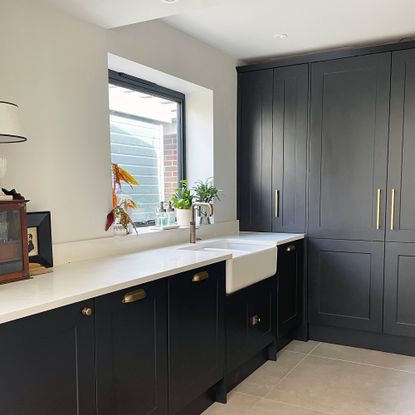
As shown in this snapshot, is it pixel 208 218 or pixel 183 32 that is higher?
pixel 183 32

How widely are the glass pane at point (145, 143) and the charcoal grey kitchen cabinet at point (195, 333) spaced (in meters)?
0.99

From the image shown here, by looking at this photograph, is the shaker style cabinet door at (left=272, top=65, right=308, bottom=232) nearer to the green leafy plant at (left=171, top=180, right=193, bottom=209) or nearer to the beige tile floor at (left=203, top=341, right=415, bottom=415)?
the green leafy plant at (left=171, top=180, right=193, bottom=209)

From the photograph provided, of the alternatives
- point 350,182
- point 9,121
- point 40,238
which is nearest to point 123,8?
point 9,121

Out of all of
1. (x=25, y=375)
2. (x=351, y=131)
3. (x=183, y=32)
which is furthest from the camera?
(x=351, y=131)

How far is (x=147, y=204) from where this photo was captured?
3.22m

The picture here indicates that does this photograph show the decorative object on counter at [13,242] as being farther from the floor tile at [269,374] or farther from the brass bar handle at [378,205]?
the brass bar handle at [378,205]

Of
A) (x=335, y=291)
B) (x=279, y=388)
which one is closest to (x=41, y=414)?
(x=279, y=388)

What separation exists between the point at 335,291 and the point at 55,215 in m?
2.28

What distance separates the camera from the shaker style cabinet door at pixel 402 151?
3.12 meters

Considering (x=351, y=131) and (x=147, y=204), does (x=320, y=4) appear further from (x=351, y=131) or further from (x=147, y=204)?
(x=147, y=204)

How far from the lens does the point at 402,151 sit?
10.3ft

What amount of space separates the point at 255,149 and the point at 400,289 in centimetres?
159

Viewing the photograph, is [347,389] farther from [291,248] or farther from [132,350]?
[132,350]

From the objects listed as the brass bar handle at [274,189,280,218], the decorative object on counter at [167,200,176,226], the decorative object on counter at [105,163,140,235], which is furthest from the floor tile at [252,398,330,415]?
the brass bar handle at [274,189,280,218]
